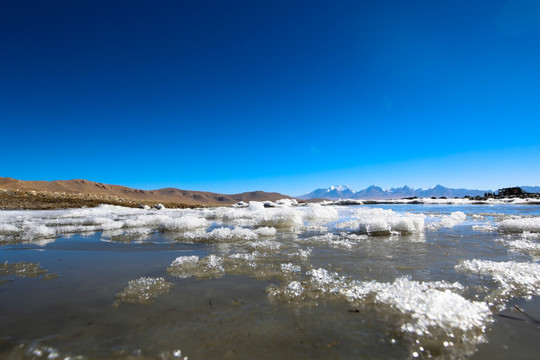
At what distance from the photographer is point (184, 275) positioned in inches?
113

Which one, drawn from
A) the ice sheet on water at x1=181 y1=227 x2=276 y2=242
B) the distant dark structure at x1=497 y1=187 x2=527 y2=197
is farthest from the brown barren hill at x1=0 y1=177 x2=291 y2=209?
the distant dark structure at x1=497 y1=187 x2=527 y2=197

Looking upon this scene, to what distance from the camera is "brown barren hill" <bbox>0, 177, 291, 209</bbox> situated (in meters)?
17.4

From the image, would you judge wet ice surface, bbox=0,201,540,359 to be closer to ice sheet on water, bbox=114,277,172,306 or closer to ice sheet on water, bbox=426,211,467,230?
ice sheet on water, bbox=114,277,172,306

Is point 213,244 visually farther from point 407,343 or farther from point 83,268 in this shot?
point 407,343

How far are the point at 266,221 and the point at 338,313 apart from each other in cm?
618

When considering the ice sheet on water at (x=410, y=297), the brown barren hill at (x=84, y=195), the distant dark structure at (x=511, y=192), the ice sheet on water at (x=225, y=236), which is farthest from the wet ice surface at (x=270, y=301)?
the distant dark structure at (x=511, y=192)

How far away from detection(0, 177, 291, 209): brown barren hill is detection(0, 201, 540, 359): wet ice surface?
1702 cm

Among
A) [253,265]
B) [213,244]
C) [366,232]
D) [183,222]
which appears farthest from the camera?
[183,222]

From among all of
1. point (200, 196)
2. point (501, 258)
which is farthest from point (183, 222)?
point (200, 196)

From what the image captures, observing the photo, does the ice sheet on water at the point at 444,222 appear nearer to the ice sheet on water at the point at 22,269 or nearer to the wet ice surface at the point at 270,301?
the wet ice surface at the point at 270,301

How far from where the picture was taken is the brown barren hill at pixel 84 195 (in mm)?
17406

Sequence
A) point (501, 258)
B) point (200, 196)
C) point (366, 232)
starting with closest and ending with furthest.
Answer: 1. point (501, 258)
2. point (366, 232)
3. point (200, 196)

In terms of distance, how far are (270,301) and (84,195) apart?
90.7 ft

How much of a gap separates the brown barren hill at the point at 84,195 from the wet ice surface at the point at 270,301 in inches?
670
